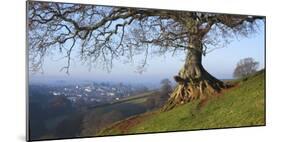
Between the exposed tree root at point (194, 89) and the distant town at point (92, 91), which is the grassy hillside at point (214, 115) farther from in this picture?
the distant town at point (92, 91)

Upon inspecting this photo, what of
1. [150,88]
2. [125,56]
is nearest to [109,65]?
[125,56]

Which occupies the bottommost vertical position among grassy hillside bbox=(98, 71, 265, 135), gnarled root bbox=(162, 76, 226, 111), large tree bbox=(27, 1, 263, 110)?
grassy hillside bbox=(98, 71, 265, 135)

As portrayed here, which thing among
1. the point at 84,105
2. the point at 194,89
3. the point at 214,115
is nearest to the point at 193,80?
the point at 194,89

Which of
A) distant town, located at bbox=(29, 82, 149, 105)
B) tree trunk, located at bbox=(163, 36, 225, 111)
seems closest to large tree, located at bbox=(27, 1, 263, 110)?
tree trunk, located at bbox=(163, 36, 225, 111)

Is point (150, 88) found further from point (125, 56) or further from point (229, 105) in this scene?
point (229, 105)

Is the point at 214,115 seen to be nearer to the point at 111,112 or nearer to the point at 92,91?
the point at 111,112

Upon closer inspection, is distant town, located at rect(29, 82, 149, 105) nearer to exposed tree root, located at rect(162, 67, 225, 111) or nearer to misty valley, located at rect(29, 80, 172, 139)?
misty valley, located at rect(29, 80, 172, 139)
